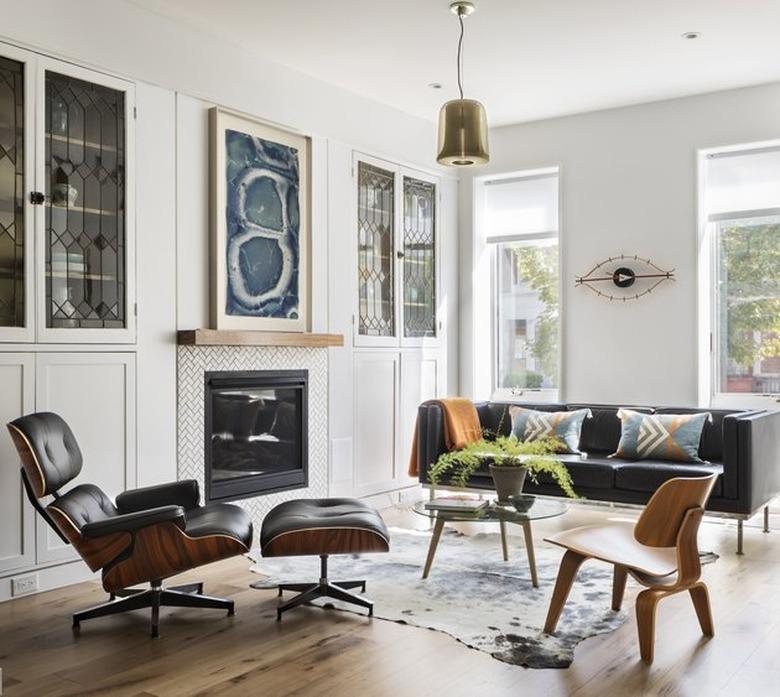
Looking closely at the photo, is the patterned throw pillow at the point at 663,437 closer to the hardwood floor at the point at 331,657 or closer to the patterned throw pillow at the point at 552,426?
the patterned throw pillow at the point at 552,426

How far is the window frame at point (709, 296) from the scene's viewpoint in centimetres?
604

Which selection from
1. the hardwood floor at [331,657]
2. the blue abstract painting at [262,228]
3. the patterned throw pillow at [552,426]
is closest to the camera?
the hardwood floor at [331,657]

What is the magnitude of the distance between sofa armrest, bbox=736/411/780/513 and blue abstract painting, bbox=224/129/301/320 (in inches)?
107

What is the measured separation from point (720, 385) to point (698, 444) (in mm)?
844

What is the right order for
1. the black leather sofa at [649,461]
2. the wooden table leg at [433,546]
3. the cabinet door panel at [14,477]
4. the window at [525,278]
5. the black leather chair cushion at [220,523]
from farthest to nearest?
the window at [525,278]
the black leather sofa at [649,461]
the wooden table leg at [433,546]
the cabinet door panel at [14,477]
the black leather chair cushion at [220,523]

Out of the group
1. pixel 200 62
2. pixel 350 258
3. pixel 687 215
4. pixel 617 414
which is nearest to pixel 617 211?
pixel 687 215

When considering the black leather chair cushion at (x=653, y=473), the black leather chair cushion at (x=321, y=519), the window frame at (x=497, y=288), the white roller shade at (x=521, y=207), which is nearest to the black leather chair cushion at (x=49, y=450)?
the black leather chair cushion at (x=321, y=519)

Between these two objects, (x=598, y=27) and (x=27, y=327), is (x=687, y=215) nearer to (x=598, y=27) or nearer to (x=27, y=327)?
(x=598, y=27)

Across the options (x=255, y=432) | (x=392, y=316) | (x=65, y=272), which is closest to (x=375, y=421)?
(x=392, y=316)

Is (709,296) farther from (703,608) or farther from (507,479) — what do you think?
(703,608)

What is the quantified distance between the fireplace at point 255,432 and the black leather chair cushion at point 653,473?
6.39 feet

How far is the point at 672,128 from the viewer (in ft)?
20.2

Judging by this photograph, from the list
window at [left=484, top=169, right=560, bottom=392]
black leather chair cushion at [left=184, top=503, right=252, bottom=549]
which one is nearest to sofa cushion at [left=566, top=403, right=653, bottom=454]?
window at [left=484, top=169, right=560, bottom=392]

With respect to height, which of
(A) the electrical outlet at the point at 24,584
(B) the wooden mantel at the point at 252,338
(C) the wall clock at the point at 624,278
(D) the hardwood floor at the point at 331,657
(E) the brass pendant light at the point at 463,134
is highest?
(E) the brass pendant light at the point at 463,134
